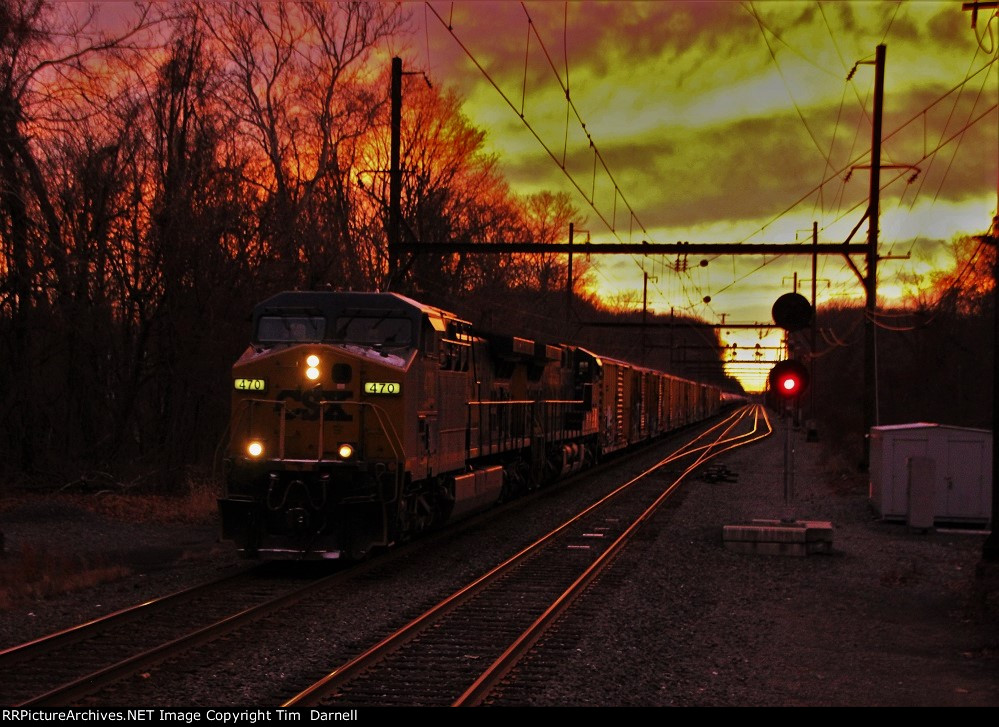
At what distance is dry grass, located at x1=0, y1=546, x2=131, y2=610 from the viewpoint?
1149cm

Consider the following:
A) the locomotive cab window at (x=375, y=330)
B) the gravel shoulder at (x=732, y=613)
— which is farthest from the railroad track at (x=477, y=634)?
the locomotive cab window at (x=375, y=330)

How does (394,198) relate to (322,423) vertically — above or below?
above

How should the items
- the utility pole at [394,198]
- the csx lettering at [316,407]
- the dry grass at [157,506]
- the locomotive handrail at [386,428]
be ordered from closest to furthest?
the locomotive handrail at [386,428], the csx lettering at [316,407], the dry grass at [157,506], the utility pole at [394,198]

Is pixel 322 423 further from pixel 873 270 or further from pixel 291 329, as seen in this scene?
pixel 873 270

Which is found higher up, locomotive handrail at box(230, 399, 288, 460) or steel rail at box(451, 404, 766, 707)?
locomotive handrail at box(230, 399, 288, 460)

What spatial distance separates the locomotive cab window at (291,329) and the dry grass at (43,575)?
350cm

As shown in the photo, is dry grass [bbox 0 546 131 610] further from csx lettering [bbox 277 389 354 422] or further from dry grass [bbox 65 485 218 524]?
dry grass [bbox 65 485 218 524]

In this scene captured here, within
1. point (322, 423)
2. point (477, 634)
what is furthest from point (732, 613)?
point (322, 423)

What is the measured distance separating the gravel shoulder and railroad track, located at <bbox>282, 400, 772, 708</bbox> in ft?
1.10

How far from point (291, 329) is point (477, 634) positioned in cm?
582

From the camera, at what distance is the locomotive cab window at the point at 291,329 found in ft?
46.3

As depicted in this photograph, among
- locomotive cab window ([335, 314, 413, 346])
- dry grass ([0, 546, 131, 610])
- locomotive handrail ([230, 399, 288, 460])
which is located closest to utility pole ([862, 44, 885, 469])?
locomotive cab window ([335, 314, 413, 346])

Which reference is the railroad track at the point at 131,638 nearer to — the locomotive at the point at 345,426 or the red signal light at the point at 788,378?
the locomotive at the point at 345,426

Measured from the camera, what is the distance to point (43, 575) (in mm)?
12398
